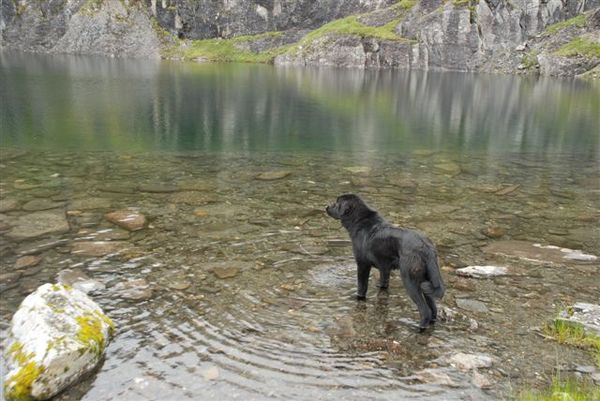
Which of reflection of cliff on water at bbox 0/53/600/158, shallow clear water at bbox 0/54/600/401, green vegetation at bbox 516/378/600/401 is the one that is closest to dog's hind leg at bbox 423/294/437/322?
shallow clear water at bbox 0/54/600/401

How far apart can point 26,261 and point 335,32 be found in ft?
493

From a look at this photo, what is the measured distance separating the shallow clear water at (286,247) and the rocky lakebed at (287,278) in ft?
0.13

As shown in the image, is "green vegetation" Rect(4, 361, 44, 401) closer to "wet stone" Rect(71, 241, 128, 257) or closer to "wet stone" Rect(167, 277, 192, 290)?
"wet stone" Rect(167, 277, 192, 290)

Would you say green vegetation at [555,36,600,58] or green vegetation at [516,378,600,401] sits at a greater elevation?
green vegetation at [555,36,600,58]

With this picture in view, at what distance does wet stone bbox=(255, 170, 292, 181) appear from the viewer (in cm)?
1809

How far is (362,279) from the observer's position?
8367mm

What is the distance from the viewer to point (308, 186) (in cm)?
1720

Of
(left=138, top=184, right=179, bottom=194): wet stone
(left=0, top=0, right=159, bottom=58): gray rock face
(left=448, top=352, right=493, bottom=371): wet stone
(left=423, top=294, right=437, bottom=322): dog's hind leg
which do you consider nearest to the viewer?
(left=448, top=352, right=493, bottom=371): wet stone

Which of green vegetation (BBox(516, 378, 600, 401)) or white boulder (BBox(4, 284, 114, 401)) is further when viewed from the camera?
white boulder (BBox(4, 284, 114, 401))

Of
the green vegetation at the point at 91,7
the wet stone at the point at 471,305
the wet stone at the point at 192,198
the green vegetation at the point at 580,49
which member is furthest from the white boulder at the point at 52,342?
the green vegetation at the point at 91,7

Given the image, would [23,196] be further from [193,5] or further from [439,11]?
[193,5]

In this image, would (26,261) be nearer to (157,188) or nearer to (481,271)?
(157,188)

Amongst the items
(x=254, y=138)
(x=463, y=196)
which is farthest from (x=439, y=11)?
(x=463, y=196)

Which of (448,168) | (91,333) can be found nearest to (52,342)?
(91,333)
